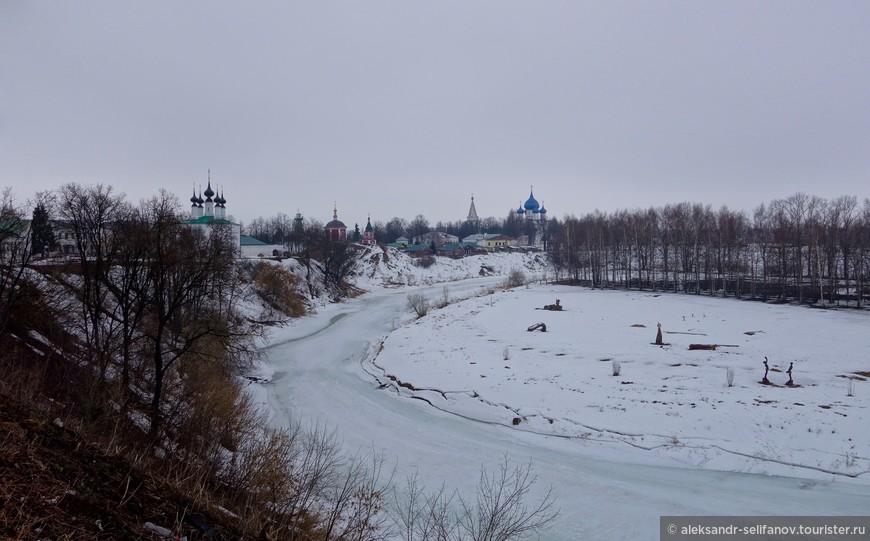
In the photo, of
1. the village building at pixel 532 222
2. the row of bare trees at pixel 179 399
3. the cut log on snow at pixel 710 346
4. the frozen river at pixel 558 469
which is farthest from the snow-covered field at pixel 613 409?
the village building at pixel 532 222

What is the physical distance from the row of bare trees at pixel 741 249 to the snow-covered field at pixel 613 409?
8.95 meters

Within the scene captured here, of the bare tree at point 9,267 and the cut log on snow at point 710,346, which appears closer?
the bare tree at point 9,267

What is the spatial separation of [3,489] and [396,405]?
42.6ft

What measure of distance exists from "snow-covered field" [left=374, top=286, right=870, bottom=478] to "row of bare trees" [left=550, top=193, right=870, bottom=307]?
7.81m

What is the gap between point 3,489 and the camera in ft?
12.0

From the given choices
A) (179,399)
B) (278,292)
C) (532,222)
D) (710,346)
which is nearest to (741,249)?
(710,346)

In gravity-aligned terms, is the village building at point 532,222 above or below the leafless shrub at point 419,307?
above

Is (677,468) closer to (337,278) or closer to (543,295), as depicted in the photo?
(543,295)

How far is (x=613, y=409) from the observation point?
1402cm

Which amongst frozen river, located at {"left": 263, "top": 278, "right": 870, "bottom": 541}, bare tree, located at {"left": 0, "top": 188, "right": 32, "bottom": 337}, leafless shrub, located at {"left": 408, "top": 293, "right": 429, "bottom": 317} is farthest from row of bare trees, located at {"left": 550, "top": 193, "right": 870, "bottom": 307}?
bare tree, located at {"left": 0, "top": 188, "right": 32, "bottom": 337}

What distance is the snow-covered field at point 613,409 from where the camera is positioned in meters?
9.98

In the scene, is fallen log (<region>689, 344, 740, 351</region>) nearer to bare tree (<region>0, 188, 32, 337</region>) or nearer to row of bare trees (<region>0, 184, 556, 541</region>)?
row of bare trees (<region>0, 184, 556, 541</region>)

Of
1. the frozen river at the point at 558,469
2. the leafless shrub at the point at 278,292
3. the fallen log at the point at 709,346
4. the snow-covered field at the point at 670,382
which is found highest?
the leafless shrub at the point at 278,292

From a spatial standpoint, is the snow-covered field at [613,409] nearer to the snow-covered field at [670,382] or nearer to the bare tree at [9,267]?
the snow-covered field at [670,382]
